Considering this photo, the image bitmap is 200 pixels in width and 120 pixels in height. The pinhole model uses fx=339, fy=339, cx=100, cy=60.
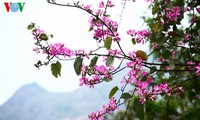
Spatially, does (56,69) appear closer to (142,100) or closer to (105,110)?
(105,110)

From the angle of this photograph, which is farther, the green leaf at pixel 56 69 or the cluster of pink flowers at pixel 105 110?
the cluster of pink flowers at pixel 105 110

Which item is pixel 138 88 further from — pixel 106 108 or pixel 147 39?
pixel 147 39

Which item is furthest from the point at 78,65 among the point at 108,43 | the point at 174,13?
the point at 174,13

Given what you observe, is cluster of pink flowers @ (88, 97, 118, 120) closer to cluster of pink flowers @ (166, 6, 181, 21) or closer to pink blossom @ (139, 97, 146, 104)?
pink blossom @ (139, 97, 146, 104)

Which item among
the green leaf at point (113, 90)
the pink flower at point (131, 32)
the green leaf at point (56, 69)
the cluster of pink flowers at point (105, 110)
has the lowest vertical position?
the cluster of pink flowers at point (105, 110)

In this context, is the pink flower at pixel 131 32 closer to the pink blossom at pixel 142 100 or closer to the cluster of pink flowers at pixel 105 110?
the cluster of pink flowers at pixel 105 110

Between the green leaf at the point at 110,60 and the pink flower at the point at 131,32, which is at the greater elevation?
the pink flower at the point at 131,32

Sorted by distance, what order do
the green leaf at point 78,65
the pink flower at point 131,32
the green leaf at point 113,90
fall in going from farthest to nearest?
the pink flower at point 131,32 < the green leaf at point 113,90 < the green leaf at point 78,65

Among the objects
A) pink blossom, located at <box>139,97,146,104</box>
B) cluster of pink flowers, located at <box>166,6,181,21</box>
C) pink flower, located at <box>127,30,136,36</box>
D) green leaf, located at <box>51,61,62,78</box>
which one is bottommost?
pink blossom, located at <box>139,97,146,104</box>

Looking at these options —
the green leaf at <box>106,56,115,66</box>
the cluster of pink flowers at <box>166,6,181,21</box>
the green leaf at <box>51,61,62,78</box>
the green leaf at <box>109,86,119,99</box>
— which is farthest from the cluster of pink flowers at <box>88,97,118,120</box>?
the cluster of pink flowers at <box>166,6,181,21</box>

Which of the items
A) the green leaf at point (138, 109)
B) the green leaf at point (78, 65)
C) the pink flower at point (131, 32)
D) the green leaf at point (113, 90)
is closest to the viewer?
the green leaf at point (138, 109)

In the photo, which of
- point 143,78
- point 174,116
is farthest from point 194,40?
point 174,116

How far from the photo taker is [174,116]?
10898 mm

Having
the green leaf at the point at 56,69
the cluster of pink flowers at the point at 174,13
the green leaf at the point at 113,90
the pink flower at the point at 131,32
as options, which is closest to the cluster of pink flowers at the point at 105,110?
the green leaf at the point at 113,90
